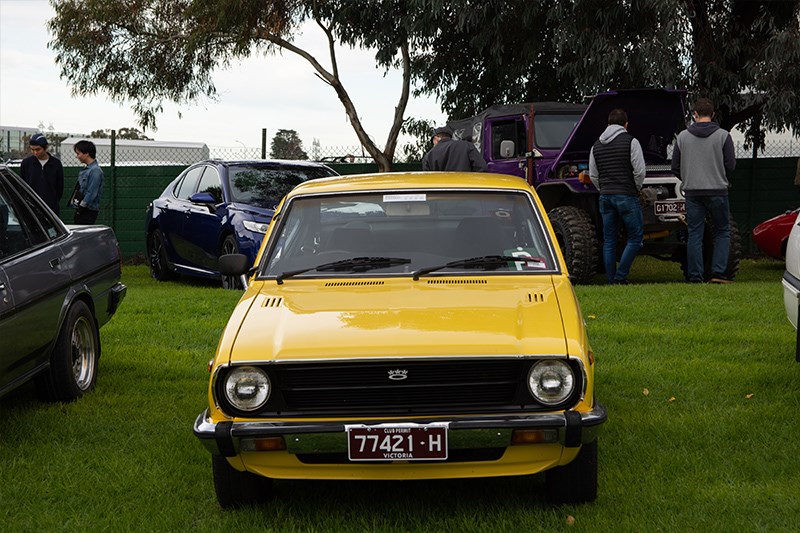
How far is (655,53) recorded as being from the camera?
15.2m

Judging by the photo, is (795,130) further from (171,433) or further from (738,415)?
(171,433)

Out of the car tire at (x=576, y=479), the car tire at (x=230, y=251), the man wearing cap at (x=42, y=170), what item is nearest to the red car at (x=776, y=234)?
the car tire at (x=230, y=251)

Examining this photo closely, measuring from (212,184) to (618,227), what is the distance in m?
4.71

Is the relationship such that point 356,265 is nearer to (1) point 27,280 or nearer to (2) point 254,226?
(1) point 27,280

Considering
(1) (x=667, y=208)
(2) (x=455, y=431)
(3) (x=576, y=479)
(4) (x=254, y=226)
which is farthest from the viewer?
(1) (x=667, y=208)

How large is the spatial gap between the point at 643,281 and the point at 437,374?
9788 mm

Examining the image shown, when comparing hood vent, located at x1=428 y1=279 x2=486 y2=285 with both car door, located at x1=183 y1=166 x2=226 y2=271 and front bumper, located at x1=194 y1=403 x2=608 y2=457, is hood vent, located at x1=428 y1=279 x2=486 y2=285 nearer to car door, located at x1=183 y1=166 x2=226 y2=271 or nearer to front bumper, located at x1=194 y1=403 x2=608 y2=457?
front bumper, located at x1=194 y1=403 x2=608 y2=457

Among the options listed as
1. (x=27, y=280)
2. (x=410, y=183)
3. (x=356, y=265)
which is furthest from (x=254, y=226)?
(x=356, y=265)

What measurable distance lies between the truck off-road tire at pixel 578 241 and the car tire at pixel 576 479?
755 cm

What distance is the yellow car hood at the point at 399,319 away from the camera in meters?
4.12

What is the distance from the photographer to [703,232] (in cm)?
1202

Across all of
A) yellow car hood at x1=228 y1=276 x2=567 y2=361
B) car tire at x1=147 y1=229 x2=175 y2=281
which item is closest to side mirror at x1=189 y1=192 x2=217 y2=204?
car tire at x1=147 y1=229 x2=175 y2=281

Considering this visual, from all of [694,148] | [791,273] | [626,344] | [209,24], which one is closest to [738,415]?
[791,273]

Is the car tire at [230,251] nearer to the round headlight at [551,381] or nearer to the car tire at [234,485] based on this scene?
the car tire at [234,485]
